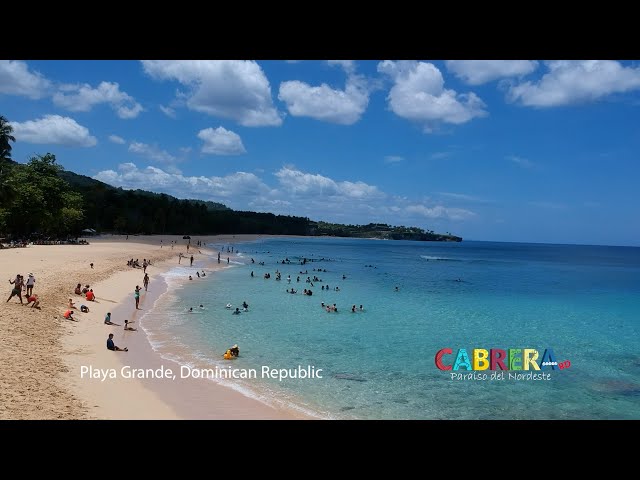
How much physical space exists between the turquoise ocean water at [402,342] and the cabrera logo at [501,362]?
1.59 ft

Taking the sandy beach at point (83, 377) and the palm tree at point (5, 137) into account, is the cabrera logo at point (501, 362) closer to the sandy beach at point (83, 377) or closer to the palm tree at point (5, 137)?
the sandy beach at point (83, 377)

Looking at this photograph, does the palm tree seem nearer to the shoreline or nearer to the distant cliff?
the distant cliff

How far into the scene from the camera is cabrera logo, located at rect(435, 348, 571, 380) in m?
17.1

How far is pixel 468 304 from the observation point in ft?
121

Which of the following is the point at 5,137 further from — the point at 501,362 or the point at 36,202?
the point at 501,362

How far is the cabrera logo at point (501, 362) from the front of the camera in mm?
17145

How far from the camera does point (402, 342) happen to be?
2161cm

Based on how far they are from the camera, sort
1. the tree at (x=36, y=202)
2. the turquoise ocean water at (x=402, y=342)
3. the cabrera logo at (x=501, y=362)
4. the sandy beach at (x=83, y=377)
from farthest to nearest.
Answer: the tree at (x=36, y=202) → the cabrera logo at (x=501, y=362) → the turquoise ocean water at (x=402, y=342) → the sandy beach at (x=83, y=377)

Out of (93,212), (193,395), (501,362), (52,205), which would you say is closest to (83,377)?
(193,395)

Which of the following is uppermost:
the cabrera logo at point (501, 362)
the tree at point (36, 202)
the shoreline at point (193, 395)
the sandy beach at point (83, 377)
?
the tree at point (36, 202)

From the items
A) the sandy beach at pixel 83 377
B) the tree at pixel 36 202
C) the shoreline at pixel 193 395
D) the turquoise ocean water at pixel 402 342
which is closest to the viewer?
the sandy beach at pixel 83 377

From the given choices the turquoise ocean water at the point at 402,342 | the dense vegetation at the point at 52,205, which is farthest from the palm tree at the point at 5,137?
the turquoise ocean water at the point at 402,342
